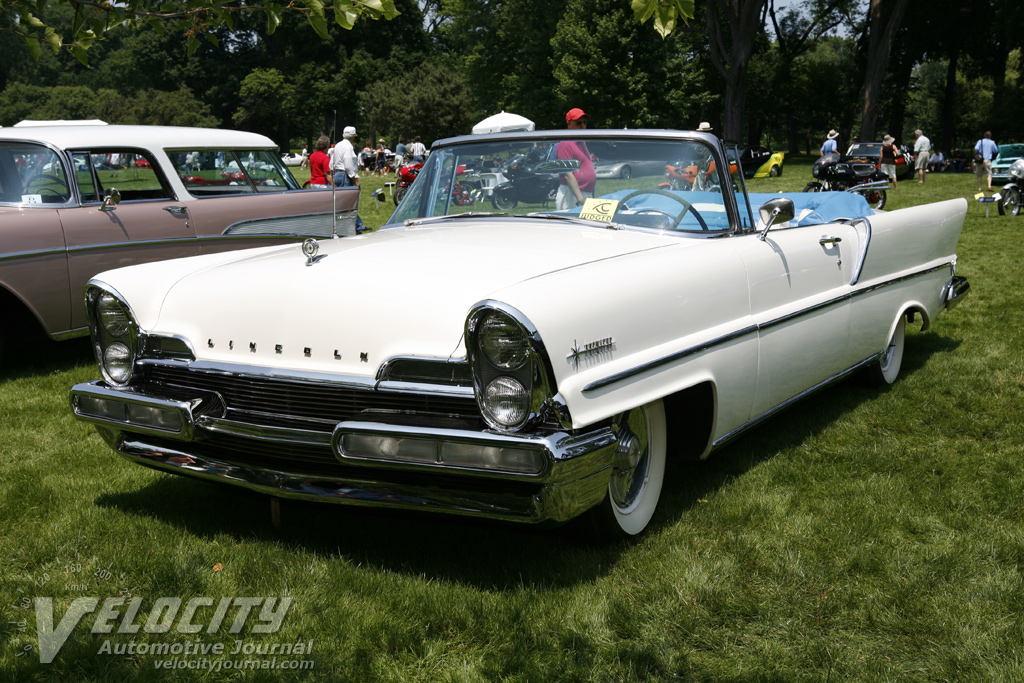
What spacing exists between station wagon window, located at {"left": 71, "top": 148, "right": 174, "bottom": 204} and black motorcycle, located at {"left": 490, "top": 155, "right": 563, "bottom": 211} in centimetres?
347

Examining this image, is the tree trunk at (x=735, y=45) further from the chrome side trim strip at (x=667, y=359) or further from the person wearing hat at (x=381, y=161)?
the chrome side trim strip at (x=667, y=359)

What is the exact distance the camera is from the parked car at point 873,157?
1062 inches

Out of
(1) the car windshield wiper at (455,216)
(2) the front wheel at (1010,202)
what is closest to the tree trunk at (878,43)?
(2) the front wheel at (1010,202)

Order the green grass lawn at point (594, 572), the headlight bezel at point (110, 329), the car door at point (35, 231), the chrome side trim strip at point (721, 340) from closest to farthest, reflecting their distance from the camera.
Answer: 1. the green grass lawn at point (594, 572)
2. the chrome side trim strip at point (721, 340)
3. the headlight bezel at point (110, 329)
4. the car door at point (35, 231)

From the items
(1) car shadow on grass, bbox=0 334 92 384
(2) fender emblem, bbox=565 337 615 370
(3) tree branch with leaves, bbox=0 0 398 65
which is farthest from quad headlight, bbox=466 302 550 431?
(1) car shadow on grass, bbox=0 334 92 384

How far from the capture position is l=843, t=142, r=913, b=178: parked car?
1062 inches

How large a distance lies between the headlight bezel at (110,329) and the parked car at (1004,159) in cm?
2540

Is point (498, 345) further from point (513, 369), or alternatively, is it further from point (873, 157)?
point (873, 157)

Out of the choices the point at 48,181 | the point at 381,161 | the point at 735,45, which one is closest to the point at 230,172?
the point at 48,181

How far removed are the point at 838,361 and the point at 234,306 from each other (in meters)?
2.81

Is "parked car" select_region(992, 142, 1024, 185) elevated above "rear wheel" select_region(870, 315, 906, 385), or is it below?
below

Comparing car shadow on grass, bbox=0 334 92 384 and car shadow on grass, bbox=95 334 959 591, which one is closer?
car shadow on grass, bbox=95 334 959 591

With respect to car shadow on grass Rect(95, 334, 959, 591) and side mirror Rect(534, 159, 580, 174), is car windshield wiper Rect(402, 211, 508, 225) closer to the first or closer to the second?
side mirror Rect(534, 159, 580, 174)

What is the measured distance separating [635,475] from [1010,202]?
14.1 meters
